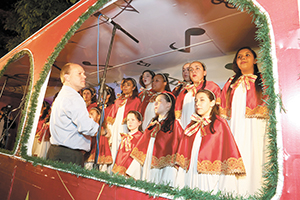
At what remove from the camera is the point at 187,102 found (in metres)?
2.52

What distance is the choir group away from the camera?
6.11ft

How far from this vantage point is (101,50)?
122 inches

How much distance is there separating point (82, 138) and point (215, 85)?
4.97 ft

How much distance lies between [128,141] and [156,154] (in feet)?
1.57

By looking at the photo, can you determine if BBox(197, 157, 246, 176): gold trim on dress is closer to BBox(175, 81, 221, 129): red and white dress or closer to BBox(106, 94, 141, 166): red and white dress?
BBox(175, 81, 221, 129): red and white dress

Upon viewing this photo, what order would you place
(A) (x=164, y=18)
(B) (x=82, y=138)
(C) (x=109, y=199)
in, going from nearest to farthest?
1. (C) (x=109, y=199)
2. (A) (x=164, y=18)
3. (B) (x=82, y=138)

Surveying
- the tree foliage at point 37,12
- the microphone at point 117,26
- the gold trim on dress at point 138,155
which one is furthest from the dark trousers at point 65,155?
the tree foliage at point 37,12

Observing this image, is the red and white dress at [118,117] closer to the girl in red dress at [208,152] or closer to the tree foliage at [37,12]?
the girl in red dress at [208,152]

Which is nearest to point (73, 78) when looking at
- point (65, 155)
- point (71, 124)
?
point (71, 124)

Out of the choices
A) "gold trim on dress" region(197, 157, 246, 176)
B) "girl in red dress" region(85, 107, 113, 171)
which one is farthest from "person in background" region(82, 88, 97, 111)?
"gold trim on dress" region(197, 157, 246, 176)

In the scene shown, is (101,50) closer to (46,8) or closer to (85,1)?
(85,1)

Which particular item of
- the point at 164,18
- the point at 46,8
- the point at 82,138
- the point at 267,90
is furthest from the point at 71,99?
the point at 46,8

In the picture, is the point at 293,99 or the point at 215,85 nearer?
the point at 293,99

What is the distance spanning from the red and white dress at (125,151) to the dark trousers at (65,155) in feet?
1.56
